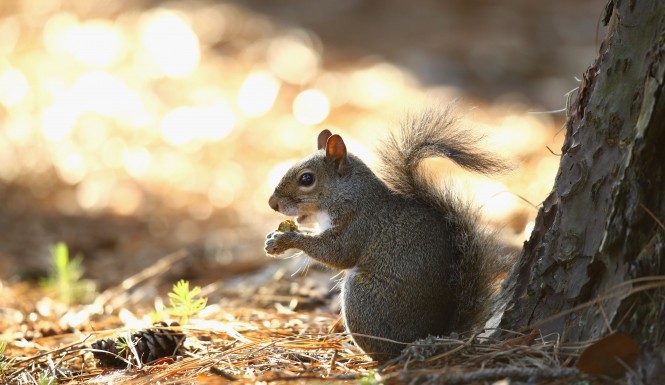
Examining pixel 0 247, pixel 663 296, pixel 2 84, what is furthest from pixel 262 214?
pixel 663 296

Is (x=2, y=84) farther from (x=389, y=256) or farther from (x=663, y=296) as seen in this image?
(x=663, y=296)

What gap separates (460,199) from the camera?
9.58 feet

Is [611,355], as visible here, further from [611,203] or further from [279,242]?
[279,242]

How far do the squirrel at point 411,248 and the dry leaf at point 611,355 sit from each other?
0.66 metres

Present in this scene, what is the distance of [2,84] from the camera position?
7898 millimetres

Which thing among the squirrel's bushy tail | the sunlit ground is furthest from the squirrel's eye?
the sunlit ground

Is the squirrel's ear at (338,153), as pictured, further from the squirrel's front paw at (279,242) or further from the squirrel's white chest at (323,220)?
the squirrel's front paw at (279,242)

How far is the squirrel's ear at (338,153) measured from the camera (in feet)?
10.7

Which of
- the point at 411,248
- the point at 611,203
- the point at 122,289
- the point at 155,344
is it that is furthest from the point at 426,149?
the point at 122,289

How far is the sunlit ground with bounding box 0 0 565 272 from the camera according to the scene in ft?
20.8

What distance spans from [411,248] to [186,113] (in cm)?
503

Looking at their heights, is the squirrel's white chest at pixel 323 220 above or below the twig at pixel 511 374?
above

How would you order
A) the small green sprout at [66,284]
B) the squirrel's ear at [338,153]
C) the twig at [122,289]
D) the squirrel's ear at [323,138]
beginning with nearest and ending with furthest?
the squirrel's ear at [338,153] → the squirrel's ear at [323,138] → the small green sprout at [66,284] → the twig at [122,289]

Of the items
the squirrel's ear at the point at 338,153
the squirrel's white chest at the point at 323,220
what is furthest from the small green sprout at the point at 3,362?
the squirrel's ear at the point at 338,153
